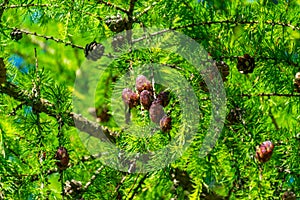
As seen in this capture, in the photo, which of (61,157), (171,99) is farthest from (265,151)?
(61,157)

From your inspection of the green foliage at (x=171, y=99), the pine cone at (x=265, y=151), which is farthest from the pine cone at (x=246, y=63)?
the pine cone at (x=265, y=151)

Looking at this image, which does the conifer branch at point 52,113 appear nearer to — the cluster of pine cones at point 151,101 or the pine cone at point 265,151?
the cluster of pine cones at point 151,101

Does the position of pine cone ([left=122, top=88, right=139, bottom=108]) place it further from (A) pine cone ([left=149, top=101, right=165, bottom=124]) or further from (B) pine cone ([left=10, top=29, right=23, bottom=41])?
(B) pine cone ([left=10, top=29, right=23, bottom=41])

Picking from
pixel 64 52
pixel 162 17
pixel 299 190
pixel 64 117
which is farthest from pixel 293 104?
pixel 64 52

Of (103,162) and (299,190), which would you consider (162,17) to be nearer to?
(103,162)

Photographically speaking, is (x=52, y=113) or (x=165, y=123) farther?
(x=52, y=113)

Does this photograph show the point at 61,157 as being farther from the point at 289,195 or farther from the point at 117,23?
the point at 289,195

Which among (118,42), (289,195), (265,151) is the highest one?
(118,42)

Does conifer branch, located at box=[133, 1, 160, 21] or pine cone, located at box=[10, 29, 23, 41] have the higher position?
conifer branch, located at box=[133, 1, 160, 21]

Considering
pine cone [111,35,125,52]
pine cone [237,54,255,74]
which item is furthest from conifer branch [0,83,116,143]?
pine cone [237,54,255,74]
